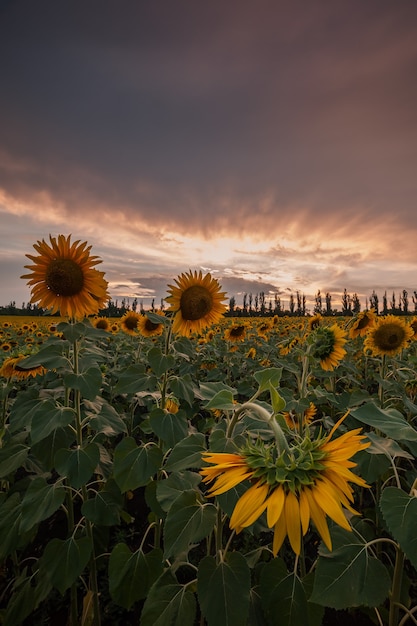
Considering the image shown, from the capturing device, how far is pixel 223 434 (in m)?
1.50

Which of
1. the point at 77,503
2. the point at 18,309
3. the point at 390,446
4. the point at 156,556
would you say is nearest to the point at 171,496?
the point at 156,556

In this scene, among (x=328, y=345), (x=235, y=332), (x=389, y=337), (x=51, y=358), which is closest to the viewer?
(x=51, y=358)

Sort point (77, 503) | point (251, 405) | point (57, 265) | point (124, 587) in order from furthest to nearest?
point (77, 503), point (57, 265), point (124, 587), point (251, 405)

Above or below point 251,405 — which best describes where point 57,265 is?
above

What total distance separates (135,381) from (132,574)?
1.07 m

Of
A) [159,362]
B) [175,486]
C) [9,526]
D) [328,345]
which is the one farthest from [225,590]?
[328,345]

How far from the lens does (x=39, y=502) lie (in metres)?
2.06

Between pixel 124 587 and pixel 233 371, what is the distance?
526cm

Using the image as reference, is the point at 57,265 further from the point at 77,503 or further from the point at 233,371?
the point at 233,371

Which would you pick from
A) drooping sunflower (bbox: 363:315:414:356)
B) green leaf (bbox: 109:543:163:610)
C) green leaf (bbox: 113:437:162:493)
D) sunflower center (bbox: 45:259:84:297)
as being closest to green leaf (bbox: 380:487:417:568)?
green leaf (bbox: 113:437:162:493)

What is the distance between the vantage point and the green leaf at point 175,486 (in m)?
1.68

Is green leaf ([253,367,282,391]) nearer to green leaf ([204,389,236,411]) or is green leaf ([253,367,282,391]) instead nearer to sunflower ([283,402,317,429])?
green leaf ([204,389,236,411])

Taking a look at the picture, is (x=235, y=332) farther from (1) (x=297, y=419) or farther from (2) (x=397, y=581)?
(2) (x=397, y=581)

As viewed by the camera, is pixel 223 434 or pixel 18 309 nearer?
pixel 223 434
